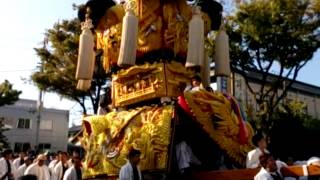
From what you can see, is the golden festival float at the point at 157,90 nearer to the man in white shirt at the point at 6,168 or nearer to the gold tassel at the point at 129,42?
the gold tassel at the point at 129,42

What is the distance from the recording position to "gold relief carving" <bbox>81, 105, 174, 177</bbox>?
20.4 feet

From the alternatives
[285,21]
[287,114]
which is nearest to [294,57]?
[285,21]

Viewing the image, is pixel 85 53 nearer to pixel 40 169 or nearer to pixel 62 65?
pixel 40 169

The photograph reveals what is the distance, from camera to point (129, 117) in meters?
6.82

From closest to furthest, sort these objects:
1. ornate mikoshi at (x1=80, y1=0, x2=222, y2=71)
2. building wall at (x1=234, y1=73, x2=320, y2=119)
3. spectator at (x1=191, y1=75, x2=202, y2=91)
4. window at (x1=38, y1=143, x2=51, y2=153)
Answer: spectator at (x1=191, y1=75, x2=202, y2=91)
ornate mikoshi at (x1=80, y1=0, x2=222, y2=71)
building wall at (x1=234, y1=73, x2=320, y2=119)
window at (x1=38, y1=143, x2=51, y2=153)

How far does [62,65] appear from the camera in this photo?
19.9 m

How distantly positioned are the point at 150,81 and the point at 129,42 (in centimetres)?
82

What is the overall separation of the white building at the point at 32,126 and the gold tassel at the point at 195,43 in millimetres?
29405

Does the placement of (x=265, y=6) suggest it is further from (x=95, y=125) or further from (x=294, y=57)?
(x=95, y=125)

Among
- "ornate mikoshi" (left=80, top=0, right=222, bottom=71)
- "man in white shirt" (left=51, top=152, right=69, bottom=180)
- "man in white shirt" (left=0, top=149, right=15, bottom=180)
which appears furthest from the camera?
"man in white shirt" (left=0, top=149, right=15, bottom=180)

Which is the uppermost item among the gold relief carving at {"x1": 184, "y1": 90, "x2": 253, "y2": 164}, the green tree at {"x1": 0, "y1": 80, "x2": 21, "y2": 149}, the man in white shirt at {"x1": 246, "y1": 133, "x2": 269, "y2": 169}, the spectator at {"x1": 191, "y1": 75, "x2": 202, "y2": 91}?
the green tree at {"x1": 0, "y1": 80, "x2": 21, "y2": 149}

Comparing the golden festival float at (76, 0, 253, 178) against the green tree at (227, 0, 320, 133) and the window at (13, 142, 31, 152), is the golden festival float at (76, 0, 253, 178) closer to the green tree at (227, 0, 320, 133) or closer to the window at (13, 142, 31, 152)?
the green tree at (227, 0, 320, 133)

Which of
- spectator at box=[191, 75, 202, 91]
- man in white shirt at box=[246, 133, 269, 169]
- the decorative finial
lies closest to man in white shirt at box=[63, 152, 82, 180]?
the decorative finial

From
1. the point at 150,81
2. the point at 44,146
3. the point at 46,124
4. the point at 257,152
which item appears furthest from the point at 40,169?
the point at 46,124
